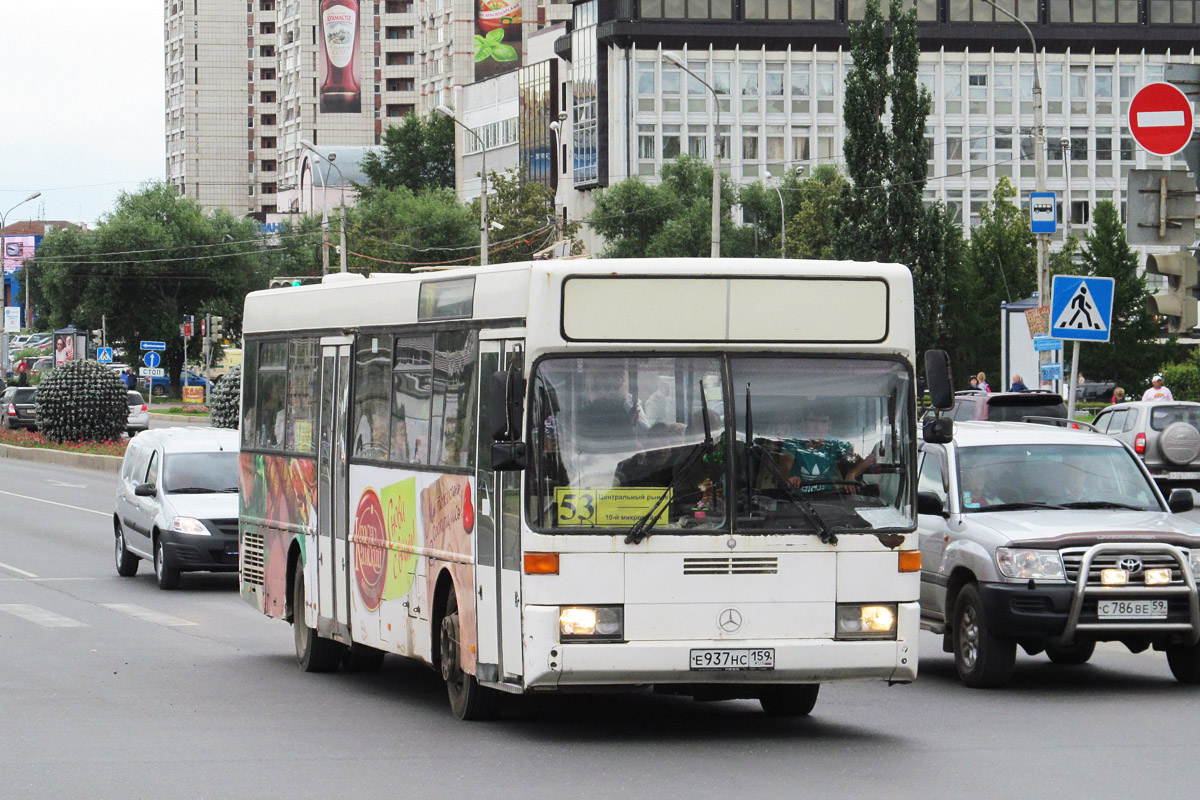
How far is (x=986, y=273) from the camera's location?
7875 centimetres

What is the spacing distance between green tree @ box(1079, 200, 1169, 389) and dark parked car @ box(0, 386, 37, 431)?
120ft

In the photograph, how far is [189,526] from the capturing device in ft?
69.9

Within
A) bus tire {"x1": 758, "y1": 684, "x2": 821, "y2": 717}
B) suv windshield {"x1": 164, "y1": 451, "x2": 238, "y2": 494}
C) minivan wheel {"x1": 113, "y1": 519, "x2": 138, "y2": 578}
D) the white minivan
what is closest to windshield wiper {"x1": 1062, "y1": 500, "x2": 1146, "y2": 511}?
bus tire {"x1": 758, "y1": 684, "x2": 821, "y2": 717}

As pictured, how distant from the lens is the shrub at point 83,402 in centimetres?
5347

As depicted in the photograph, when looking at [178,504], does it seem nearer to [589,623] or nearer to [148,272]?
[589,623]

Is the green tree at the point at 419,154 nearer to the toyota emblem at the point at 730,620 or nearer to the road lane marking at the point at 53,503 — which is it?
the road lane marking at the point at 53,503

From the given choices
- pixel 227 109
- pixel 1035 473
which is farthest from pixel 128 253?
pixel 1035 473

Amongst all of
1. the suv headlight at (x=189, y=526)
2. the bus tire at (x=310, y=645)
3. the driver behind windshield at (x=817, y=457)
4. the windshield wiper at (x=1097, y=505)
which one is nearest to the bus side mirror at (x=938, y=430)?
the driver behind windshield at (x=817, y=457)

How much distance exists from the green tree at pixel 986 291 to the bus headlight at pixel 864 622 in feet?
218

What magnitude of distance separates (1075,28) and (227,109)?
97.5 metres

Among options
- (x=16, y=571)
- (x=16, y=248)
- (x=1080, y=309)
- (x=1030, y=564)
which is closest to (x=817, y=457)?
(x=1030, y=564)

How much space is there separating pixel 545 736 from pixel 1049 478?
4.55 meters

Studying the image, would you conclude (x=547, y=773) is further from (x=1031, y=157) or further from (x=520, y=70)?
(x=520, y=70)

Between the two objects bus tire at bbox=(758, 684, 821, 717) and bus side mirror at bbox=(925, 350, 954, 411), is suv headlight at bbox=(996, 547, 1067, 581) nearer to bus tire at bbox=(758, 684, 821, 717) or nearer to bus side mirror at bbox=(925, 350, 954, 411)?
bus tire at bbox=(758, 684, 821, 717)
